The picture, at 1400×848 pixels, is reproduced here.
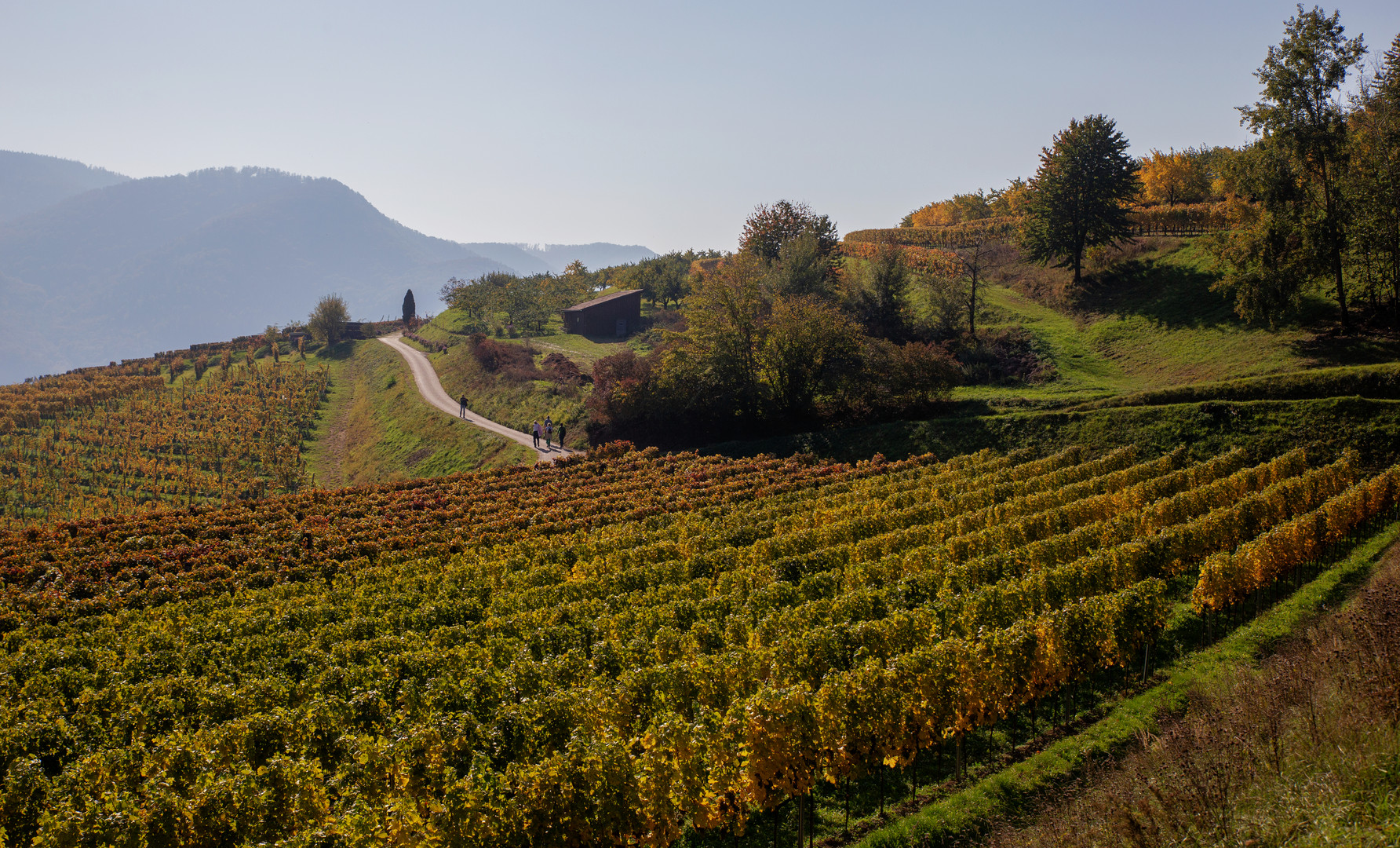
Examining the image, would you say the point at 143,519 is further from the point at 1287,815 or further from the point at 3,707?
the point at 1287,815

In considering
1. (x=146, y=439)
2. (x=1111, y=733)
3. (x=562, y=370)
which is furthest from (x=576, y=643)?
(x=146, y=439)

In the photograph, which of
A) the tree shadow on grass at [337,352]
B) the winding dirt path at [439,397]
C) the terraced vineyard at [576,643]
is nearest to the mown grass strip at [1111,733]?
the terraced vineyard at [576,643]

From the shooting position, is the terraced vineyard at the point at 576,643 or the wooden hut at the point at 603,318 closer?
the terraced vineyard at the point at 576,643

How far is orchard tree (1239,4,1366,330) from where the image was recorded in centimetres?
3709

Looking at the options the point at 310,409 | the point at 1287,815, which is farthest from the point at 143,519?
the point at 310,409

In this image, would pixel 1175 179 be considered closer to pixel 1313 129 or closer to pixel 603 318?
pixel 1313 129

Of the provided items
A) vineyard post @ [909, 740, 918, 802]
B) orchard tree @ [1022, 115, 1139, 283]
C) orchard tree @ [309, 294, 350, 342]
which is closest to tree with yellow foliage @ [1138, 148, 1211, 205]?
orchard tree @ [1022, 115, 1139, 283]

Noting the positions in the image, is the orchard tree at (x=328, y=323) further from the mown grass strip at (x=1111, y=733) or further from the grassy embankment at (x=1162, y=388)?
the mown grass strip at (x=1111, y=733)

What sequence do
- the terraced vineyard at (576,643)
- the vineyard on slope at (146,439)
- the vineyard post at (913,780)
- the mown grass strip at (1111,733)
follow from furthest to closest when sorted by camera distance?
1. the vineyard on slope at (146,439)
2. the vineyard post at (913,780)
3. the mown grass strip at (1111,733)
4. the terraced vineyard at (576,643)

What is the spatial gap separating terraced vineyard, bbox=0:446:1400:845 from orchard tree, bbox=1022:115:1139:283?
35829 millimetres

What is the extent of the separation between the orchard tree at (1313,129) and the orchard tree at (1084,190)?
16.8 metres

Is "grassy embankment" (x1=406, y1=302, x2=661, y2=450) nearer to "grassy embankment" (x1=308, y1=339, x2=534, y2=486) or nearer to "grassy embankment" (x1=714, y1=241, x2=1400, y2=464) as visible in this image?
"grassy embankment" (x1=308, y1=339, x2=534, y2=486)

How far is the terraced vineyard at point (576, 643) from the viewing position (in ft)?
32.7

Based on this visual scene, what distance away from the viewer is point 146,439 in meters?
55.8
